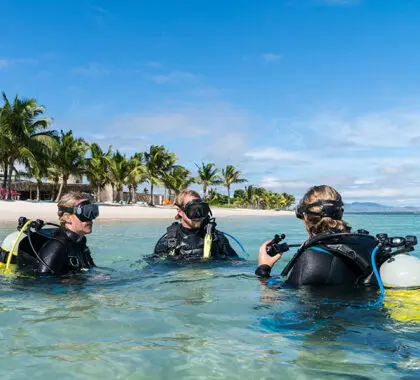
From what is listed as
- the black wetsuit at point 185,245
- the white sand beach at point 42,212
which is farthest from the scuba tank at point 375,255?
the white sand beach at point 42,212

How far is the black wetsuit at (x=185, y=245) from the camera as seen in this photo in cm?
650

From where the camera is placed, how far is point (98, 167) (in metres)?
47.2

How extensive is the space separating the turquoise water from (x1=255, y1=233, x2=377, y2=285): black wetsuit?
0.16 meters

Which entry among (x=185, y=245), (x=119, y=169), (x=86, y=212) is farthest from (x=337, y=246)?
(x=119, y=169)

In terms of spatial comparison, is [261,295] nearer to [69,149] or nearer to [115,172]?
[69,149]

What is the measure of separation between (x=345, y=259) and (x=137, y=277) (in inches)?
115

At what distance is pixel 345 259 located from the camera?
3594mm

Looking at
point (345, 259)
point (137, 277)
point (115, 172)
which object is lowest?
point (137, 277)

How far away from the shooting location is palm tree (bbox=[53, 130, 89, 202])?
3822 centimetres

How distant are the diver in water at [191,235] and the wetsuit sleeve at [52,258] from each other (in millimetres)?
2093

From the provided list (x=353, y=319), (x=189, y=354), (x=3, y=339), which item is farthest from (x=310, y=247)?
(x=3, y=339)

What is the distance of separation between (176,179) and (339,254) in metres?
52.7

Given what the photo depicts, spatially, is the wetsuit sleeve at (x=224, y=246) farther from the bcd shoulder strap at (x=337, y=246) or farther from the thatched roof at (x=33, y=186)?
the thatched roof at (x=33, y=186)

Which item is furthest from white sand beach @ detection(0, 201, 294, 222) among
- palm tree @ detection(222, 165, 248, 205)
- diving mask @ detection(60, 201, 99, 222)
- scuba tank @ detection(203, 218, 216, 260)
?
palm tree @ detection(222, 165, 248, 205)
